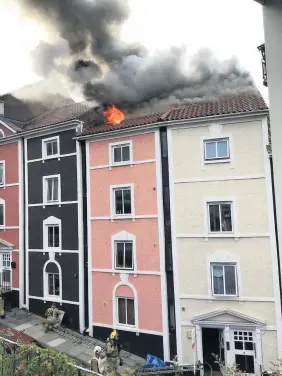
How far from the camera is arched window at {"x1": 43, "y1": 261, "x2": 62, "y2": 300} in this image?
67.7 feet

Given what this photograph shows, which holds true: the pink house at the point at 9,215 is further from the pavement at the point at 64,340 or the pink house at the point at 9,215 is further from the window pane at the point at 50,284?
the window pane at the point at 50,284

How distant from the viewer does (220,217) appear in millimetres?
16688

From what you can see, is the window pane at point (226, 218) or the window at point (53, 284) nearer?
the window pane at point (226, 218)

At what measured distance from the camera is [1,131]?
938 inches

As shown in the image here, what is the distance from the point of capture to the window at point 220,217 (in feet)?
54.3

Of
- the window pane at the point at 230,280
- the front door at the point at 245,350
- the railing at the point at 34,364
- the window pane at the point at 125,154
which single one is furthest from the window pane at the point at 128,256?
the railing at the point at 34,364

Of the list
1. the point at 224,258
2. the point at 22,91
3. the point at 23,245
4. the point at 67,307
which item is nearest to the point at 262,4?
the point at 224,258

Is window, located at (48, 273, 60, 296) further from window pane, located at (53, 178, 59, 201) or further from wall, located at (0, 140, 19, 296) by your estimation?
window pane, located at (53, 178, 59, 201)

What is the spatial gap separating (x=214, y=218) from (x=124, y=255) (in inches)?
222

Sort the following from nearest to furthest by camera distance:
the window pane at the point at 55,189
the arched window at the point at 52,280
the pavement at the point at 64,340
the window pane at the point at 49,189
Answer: the pavement at the point at 64,340 → the arched window at the point at 52,280 → the window pane at the point at 55,189 → the window pane at the point at 49,189

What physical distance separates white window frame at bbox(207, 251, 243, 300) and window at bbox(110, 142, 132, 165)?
7140mm

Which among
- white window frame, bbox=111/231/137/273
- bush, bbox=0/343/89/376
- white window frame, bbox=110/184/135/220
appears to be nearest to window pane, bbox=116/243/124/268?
white window frame, bbox=111/231/137/273

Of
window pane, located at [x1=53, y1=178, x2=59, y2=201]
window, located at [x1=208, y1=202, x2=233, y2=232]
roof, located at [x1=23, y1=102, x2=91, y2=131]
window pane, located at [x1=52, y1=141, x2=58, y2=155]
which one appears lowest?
window, located at [x1=208, y1=202, x2=233, y2=232]

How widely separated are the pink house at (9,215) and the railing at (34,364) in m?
16.8
